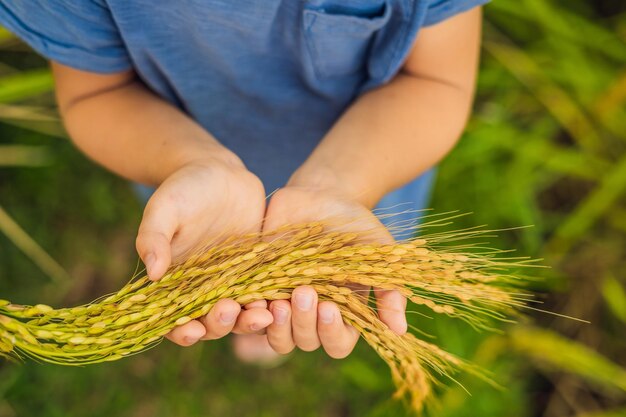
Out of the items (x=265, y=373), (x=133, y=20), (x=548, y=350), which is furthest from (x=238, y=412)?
(x=133, y=20)

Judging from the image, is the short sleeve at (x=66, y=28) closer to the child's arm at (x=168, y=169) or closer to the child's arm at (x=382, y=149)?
the child's arm at (x=168, y=169)

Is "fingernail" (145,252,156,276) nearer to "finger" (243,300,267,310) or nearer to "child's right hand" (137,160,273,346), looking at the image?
"child's right hand" (137,160,273,346)

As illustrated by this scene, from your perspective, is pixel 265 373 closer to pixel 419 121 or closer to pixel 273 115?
pixel 273 115

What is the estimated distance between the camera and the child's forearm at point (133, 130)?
979mm

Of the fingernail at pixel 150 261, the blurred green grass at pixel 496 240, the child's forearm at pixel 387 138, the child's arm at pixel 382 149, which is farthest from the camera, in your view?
the blurred green grass at pixel 496 240

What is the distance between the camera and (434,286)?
84cm

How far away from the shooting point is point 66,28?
0.96m

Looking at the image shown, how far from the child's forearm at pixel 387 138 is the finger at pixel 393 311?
18cm

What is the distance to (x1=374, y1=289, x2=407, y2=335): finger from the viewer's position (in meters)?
0.83

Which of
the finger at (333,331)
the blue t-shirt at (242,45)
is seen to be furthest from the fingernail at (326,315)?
the blue t-shirt at (242,45)

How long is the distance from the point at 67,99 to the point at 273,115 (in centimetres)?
35

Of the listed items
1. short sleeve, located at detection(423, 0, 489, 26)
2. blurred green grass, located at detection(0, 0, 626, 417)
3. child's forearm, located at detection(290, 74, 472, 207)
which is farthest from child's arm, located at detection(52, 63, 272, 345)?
blurred green grass, located at detection(0, 0, 626, 417)

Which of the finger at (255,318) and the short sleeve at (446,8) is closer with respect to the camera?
the finger at (255,318)

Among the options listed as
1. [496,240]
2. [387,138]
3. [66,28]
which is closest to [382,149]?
[387,138]
